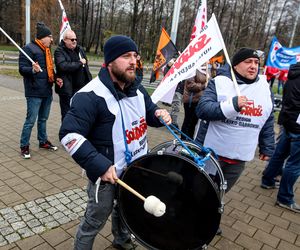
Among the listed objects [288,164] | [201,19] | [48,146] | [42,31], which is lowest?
[48,146]

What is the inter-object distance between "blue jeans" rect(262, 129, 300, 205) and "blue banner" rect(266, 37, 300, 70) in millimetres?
5069

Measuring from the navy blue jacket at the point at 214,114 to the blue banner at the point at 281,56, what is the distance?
6269 millimetres

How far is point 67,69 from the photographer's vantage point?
5.02 meters

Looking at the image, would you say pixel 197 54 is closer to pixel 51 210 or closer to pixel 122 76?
pixel 122 76

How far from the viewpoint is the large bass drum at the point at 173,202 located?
217 centimetres

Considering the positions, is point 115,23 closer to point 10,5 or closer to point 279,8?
point 10,5

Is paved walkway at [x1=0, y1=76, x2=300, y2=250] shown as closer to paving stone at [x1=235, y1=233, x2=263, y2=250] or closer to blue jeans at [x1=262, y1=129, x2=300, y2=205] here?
paving stone at [x1=235, y1=233, x2=263, y2=250]

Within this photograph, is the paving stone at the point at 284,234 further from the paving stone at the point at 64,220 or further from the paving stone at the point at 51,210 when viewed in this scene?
the paving stone at the point at 51,210

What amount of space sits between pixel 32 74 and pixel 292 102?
152 inches

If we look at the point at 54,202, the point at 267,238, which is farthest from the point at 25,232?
the point at 267,238

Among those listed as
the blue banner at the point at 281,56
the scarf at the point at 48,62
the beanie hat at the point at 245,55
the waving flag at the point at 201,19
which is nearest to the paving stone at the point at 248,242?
the beanie hat at the point at 245,55

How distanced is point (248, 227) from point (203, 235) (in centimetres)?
163

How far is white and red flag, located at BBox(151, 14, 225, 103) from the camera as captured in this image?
2.96 meters

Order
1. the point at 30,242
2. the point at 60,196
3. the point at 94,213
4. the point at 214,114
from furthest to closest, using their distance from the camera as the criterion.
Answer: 1. the point at 60,196
2. the point at 30,242
3. the point at 214,114
4. the point at 94,213
